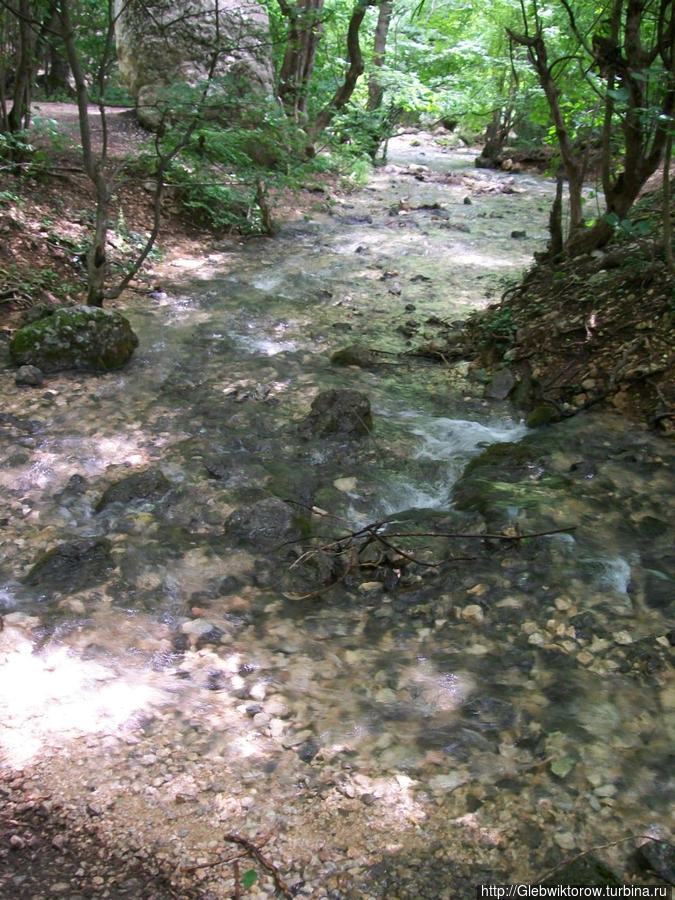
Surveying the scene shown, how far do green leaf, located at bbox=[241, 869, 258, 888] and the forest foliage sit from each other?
4.21 m

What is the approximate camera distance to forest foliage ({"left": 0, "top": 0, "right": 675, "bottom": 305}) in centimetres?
526

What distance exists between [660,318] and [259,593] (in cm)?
364

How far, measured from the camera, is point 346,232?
1109cm

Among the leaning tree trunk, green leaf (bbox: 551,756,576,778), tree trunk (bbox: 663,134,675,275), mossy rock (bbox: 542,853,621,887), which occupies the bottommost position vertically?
green leaf (bbox: 551,756,576,778)

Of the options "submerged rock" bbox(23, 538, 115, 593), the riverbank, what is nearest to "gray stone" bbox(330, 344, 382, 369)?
the riverbank

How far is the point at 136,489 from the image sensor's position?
12.8 feet

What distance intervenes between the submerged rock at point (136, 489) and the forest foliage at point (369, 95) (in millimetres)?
2760

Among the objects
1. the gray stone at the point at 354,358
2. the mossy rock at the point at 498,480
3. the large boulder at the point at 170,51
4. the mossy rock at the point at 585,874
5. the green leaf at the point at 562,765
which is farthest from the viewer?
the large boulder at the point at 170,51

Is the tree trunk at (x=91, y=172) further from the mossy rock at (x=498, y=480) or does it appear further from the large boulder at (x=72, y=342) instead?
the mossy rock at (x=498, y=480)

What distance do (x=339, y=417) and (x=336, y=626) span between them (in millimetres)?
1998

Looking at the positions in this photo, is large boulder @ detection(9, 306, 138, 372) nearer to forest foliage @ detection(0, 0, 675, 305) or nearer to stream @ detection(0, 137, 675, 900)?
stream @ detection(0, 137, 675, 900)

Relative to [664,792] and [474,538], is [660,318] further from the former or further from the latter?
[664,792]

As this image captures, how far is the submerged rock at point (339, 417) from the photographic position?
15.5 ft

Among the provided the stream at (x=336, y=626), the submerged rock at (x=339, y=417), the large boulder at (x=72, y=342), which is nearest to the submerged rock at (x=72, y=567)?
the stream at (x=336, y=626)
